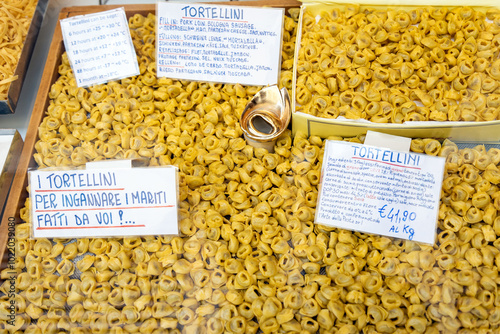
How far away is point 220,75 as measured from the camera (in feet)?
4.20

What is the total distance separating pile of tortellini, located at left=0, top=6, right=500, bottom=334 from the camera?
0.92 meters

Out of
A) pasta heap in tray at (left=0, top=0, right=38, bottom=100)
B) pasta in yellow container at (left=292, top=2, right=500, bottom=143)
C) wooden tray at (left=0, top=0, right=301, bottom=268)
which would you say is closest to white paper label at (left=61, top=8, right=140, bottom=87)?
wooden tray at (left=0, top=0, right=301, bottom=268)

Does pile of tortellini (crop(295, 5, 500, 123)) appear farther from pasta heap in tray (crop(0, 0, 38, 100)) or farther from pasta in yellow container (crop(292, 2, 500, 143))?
pasta heap in tray (crop(0, 0, 38, 100))

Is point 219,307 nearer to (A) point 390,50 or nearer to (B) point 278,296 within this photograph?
(B) point 278,296

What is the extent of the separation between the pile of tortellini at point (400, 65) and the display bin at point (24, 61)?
0.96 m

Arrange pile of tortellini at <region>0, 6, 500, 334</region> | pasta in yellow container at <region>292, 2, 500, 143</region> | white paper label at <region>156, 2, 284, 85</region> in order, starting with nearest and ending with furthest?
pile of tortellini at <region>0, 6, 500, 334</region>
pasta in yellow container at <region>292, 2, 500, 143</region>
white paper label at <region>156, 2, 284, 85</region>

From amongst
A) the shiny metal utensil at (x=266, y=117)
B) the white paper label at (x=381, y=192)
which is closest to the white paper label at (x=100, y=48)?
the shiny metal utensil at (x=266, y=117)

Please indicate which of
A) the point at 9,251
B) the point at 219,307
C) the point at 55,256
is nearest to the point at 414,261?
the point at 219,307

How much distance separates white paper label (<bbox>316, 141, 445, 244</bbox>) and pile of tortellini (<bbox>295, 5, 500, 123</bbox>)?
15 centimetres

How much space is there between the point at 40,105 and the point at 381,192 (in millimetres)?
1138

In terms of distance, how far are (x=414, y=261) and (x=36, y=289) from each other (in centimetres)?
99

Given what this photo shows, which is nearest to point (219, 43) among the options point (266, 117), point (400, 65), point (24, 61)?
point (266, 117)

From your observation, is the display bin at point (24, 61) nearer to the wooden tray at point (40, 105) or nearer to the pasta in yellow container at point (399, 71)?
the wooden tray at point (40, 105)

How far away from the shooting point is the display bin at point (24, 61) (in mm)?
1268
